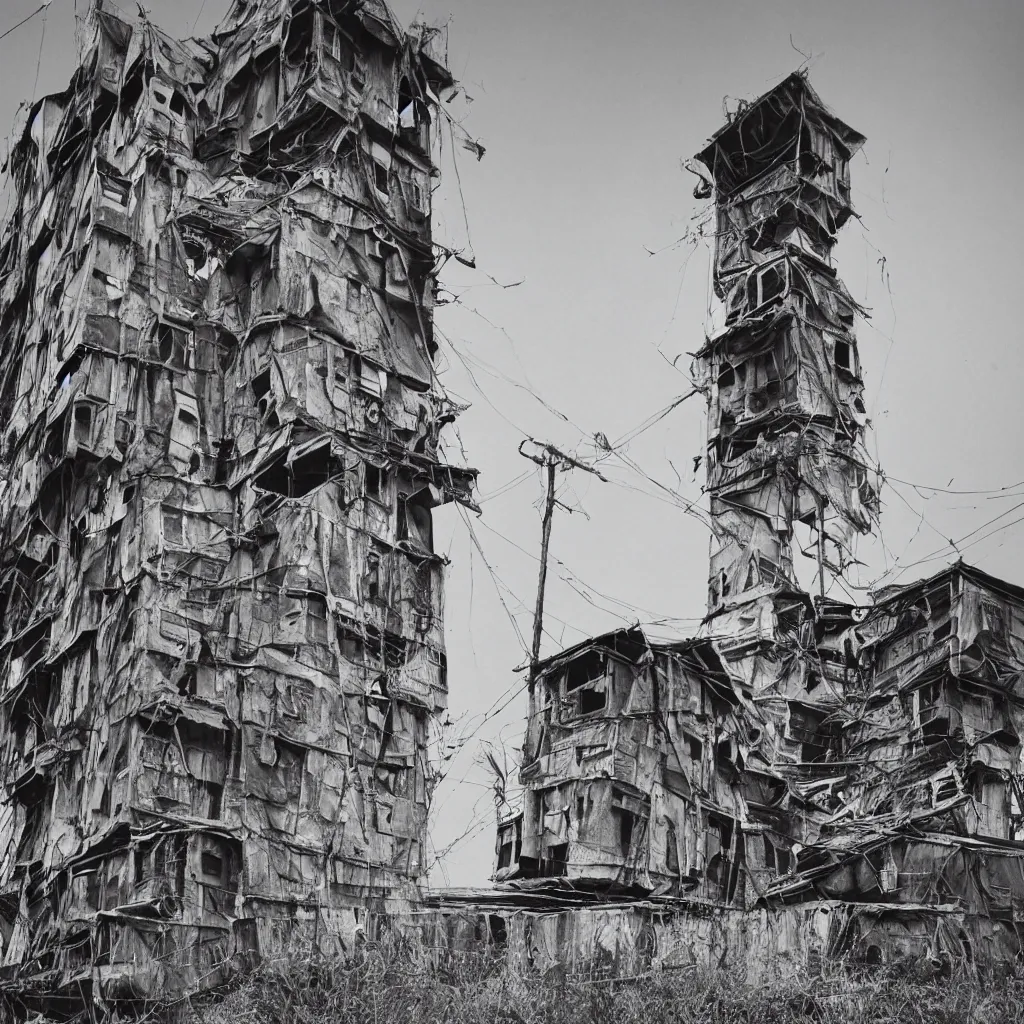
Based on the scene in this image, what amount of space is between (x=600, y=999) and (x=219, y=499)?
82.4 ft

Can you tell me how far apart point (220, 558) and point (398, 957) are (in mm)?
17728

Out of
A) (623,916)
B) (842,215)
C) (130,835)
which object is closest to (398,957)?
(623,916)

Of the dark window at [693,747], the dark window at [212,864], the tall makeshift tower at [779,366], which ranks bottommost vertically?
the dark window at [212,864]

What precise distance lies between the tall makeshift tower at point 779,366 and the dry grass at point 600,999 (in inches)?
1163

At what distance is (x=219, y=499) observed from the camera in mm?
49531

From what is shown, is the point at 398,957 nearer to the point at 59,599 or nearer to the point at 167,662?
the point at 167,662

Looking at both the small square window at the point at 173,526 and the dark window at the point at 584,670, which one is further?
the small square window at the point at 173,526

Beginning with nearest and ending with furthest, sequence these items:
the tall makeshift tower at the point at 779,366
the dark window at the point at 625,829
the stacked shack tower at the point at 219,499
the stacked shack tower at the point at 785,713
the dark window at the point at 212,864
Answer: the stacked shack tower at the point at 785,713 → the dark window at the point at 212,864 → the stacked shack tower at the point at 219,499 → the dark window at the point at 625,829 → the tall makeshift tower at the point at 779,366

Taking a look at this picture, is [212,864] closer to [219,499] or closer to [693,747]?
[219,499]

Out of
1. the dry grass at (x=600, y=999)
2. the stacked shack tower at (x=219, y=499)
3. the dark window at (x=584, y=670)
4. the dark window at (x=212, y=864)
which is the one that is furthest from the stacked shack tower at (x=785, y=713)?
the dark window at (x=212, y=864)

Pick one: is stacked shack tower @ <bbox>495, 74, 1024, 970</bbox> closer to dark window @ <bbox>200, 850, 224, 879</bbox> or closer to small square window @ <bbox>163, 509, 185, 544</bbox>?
dark window @ <bbox>200, 850, 224, 879</bbox>

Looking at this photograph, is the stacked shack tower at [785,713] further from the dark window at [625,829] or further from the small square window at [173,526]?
the small square window at [173,526]

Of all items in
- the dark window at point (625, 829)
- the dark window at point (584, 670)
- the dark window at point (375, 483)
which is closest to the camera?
the dark window at point (625, 829)

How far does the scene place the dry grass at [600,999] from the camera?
2803cm
